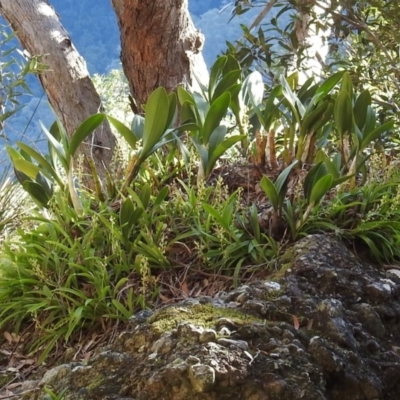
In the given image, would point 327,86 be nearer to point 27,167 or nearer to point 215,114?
point 215,114

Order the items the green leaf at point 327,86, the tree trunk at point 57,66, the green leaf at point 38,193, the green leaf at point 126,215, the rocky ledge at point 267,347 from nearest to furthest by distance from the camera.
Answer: the rocky ledge at point 267,347 < the green leaf at point 126,215 < the green leaf at point 38,193 < the green leaf at point 327,86 < the tree trunk at point 57,66

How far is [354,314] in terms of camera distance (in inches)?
63.4

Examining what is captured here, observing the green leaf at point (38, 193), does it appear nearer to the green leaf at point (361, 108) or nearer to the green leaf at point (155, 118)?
the green leaf at point (155, 118)

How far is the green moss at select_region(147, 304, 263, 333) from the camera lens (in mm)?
1510

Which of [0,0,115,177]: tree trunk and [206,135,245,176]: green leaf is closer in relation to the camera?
[206,135,245,176]: green leaf

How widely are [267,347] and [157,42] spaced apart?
313 cm

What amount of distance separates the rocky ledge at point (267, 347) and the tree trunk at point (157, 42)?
2.62m

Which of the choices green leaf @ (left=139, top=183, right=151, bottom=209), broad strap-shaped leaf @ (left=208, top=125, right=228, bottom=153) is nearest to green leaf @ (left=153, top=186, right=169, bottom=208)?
green leaf @ (left=139, top=183, right=151, bottom=209)

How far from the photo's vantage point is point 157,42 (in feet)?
13.6

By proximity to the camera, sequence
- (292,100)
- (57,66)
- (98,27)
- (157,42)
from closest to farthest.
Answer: (292,100) < (157,42) < (57,66) < (98,27)

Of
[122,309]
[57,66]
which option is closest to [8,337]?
[122,309]

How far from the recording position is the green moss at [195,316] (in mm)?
1510

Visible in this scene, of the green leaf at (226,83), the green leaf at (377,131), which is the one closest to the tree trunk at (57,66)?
the green leaf at (226,83)

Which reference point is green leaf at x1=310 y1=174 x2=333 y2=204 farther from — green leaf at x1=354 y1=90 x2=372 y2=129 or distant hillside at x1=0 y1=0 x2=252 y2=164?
distant hillside at x1=0 y1=0 x2=252 y2=164
